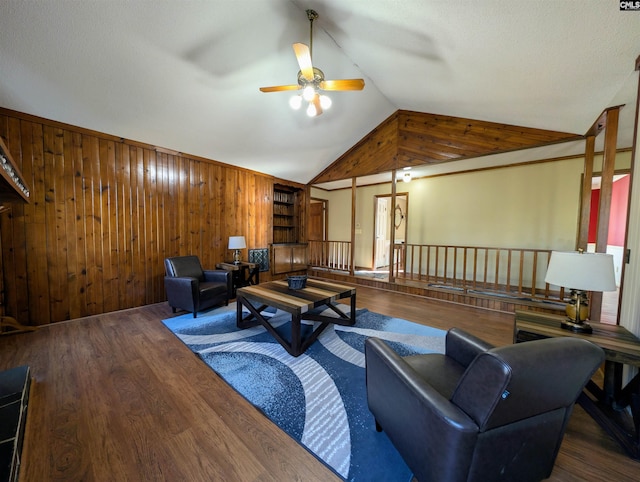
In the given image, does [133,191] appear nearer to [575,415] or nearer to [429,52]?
[429,52]

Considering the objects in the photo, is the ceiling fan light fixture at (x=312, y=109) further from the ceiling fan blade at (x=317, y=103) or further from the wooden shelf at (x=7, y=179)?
Answer: the wooden shelf at (x=7, y=179)

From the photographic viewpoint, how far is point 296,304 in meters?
2.32

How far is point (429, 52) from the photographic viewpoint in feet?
8.35

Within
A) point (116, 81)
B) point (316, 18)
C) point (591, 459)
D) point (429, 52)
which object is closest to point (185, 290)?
point (116, 81)

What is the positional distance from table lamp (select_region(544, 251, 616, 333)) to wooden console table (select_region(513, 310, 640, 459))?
0.10 meters

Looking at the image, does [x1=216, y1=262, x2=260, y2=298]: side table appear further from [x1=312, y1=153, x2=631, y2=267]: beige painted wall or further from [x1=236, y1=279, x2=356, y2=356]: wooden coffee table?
[x1=312, y1=153, x2=631, y2=267]: beige painted wall

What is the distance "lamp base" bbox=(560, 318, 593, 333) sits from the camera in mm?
1588

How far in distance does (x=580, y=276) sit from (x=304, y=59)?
106 inches

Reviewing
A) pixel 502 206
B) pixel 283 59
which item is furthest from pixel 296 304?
pixel 502 206

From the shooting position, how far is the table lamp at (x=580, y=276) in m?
1.44

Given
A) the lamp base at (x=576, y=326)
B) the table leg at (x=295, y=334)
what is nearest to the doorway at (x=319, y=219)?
the table leg at (x=295, y=334)

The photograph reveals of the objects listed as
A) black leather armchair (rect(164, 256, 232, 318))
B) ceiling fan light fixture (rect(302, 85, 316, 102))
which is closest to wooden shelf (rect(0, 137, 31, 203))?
black leather armchair (rect(164, 256, 232, 318))

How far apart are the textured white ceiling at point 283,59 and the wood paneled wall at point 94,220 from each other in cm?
30

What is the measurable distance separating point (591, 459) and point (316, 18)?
4096 mm
